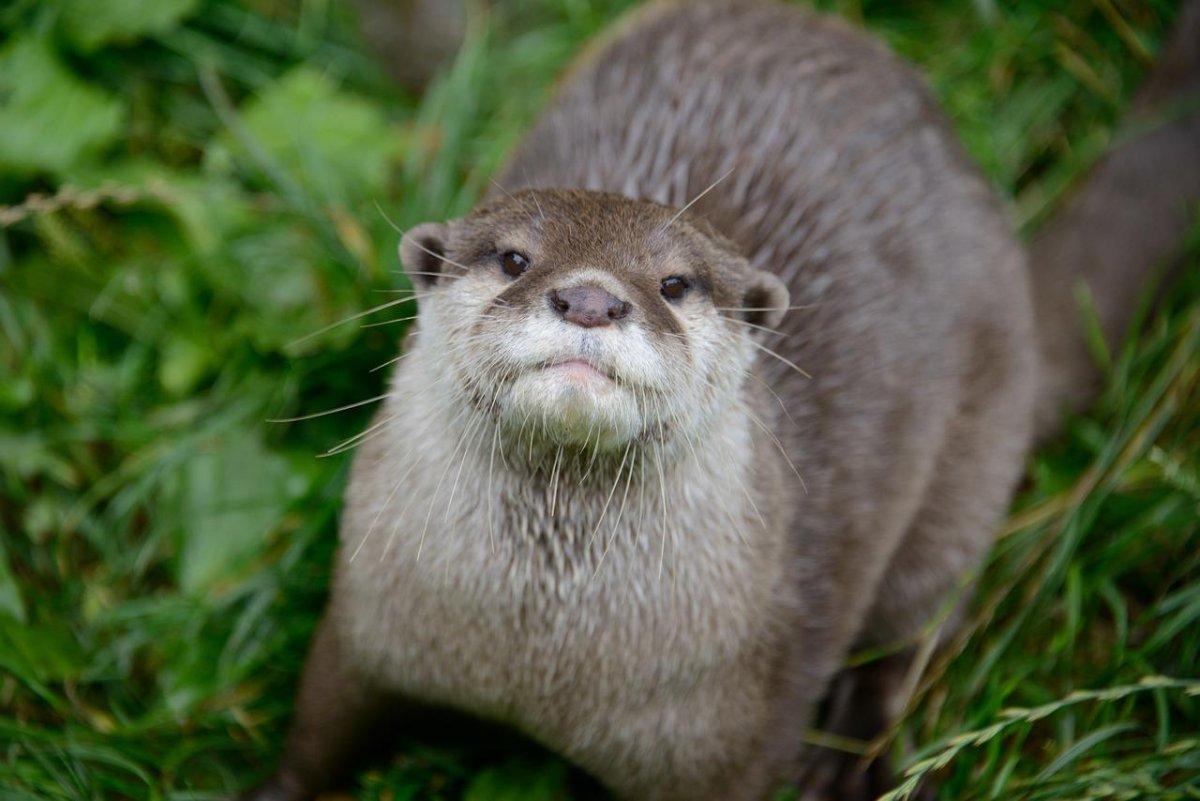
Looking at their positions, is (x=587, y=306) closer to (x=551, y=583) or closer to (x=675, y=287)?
(x=675, y=287)

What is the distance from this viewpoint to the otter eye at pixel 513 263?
151cm

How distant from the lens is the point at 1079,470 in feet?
8.42

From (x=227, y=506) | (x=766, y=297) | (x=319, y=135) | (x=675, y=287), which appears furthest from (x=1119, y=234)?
(x=227, y=506)

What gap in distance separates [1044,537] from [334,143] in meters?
1.74

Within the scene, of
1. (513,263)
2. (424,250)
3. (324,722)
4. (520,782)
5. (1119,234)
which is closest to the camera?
(513,263)

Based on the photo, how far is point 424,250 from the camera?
5.33 ft

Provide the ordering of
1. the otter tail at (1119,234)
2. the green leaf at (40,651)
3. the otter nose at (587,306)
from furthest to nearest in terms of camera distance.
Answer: the otter tail at (1119,234), the green leaf at (40,651), the otter nose at (587,306)

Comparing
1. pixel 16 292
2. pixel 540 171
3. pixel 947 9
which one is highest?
pixel 947 9

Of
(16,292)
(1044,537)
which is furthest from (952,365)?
(16,292)

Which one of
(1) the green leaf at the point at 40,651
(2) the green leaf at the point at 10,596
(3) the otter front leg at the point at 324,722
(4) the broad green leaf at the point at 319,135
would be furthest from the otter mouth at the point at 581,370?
(4) the broad green leaf at the point at 319,135

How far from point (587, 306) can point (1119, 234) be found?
63.8 inches

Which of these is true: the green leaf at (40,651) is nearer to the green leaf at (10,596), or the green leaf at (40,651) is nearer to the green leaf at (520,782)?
the green leaf at (10,596)

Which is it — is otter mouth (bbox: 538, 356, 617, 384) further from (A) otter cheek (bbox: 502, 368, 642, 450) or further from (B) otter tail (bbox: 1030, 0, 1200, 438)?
(B) otter tail (bbox: 1030, 0, 1200, 438)

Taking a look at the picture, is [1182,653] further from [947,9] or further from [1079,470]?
[947,9]
